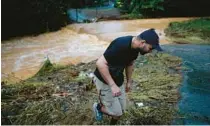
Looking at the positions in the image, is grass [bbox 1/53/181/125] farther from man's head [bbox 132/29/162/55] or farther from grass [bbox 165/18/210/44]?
grass [bbox 165/18/210/44]

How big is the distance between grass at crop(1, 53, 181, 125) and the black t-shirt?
116cm

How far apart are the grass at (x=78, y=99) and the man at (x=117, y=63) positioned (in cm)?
81

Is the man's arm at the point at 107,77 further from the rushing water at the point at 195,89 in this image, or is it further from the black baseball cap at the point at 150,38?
the rushing water at the point at 195,89

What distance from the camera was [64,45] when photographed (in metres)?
14.1

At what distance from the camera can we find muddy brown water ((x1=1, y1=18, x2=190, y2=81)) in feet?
37.3

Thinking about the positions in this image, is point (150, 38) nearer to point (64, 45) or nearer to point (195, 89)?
point (195, 89)

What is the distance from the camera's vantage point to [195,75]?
283 inches

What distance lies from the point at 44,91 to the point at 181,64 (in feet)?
11.6

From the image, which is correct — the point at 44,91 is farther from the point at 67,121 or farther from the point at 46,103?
the point at 67,121

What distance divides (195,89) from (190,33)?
873cm

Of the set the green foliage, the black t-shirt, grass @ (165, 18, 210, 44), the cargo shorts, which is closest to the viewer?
the black t-shirt

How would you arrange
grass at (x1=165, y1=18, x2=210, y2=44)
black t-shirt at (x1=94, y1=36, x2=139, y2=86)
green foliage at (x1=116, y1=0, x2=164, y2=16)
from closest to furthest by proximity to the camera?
black t-shirt at (x1=94, y1=36, x2=139, y2=86)
grass at (x1=165, y1=18, x2=210, y2=44)
green foliage at (x1=116, y1=0, x2=164, y2=16)

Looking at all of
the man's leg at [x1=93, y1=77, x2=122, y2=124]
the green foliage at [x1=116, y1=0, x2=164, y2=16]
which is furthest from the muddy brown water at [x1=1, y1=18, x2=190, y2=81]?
the man's leg at [x1=93, y1=77, x2=122, y2=124]

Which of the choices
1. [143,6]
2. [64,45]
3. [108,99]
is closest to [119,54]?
[108,99]
